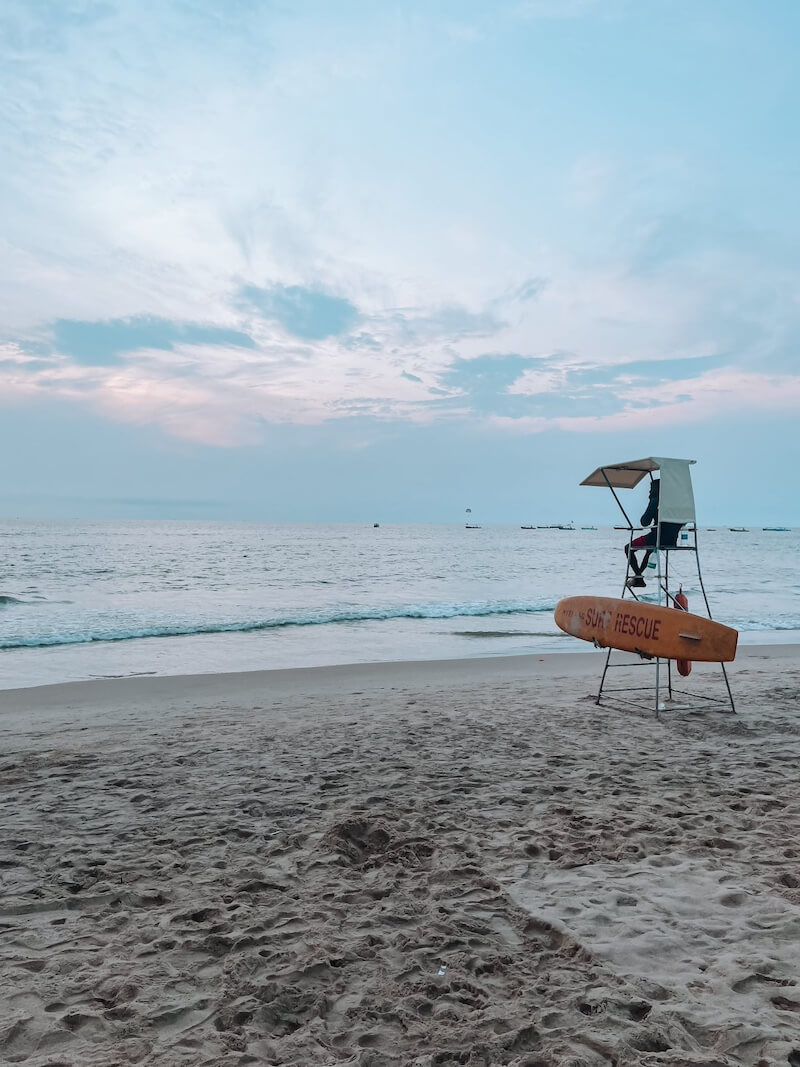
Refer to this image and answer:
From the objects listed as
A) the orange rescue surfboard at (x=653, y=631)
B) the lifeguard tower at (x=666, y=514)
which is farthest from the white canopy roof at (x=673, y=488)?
the orange rescue surfboard at (x=653, y=631)

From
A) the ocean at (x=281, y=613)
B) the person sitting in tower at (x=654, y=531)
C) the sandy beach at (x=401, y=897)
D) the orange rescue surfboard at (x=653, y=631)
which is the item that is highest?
the person sitting in tower at (x=654, y=531)

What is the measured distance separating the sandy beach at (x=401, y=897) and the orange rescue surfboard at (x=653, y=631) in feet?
2.51

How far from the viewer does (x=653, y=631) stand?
7141 mm

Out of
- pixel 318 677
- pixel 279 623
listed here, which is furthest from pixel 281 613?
pixel 318 677

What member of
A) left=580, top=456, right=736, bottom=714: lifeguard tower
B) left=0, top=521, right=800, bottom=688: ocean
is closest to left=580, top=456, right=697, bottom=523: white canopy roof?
→ left=580, top=456, right=736, bottom=714: lifeguard tower

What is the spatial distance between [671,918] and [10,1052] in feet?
8.30

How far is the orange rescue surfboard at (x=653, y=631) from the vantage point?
682cm

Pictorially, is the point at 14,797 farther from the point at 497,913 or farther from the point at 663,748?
the point at 663,748

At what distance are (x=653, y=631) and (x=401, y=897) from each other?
4534 millimetres

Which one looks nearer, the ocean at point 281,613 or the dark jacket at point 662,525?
the dark jacket at point 662,525

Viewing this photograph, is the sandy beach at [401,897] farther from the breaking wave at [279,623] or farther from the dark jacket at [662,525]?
the breaking wave at [279,623]

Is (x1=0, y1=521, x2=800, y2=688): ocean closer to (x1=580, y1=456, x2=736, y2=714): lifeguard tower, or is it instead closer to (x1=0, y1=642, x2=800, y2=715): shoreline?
(x1=0, y1=642, x2=800, y2=715): shoreline

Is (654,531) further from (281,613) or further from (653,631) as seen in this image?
(281,613)

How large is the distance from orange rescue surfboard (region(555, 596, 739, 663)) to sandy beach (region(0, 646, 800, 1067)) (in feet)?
2.51
